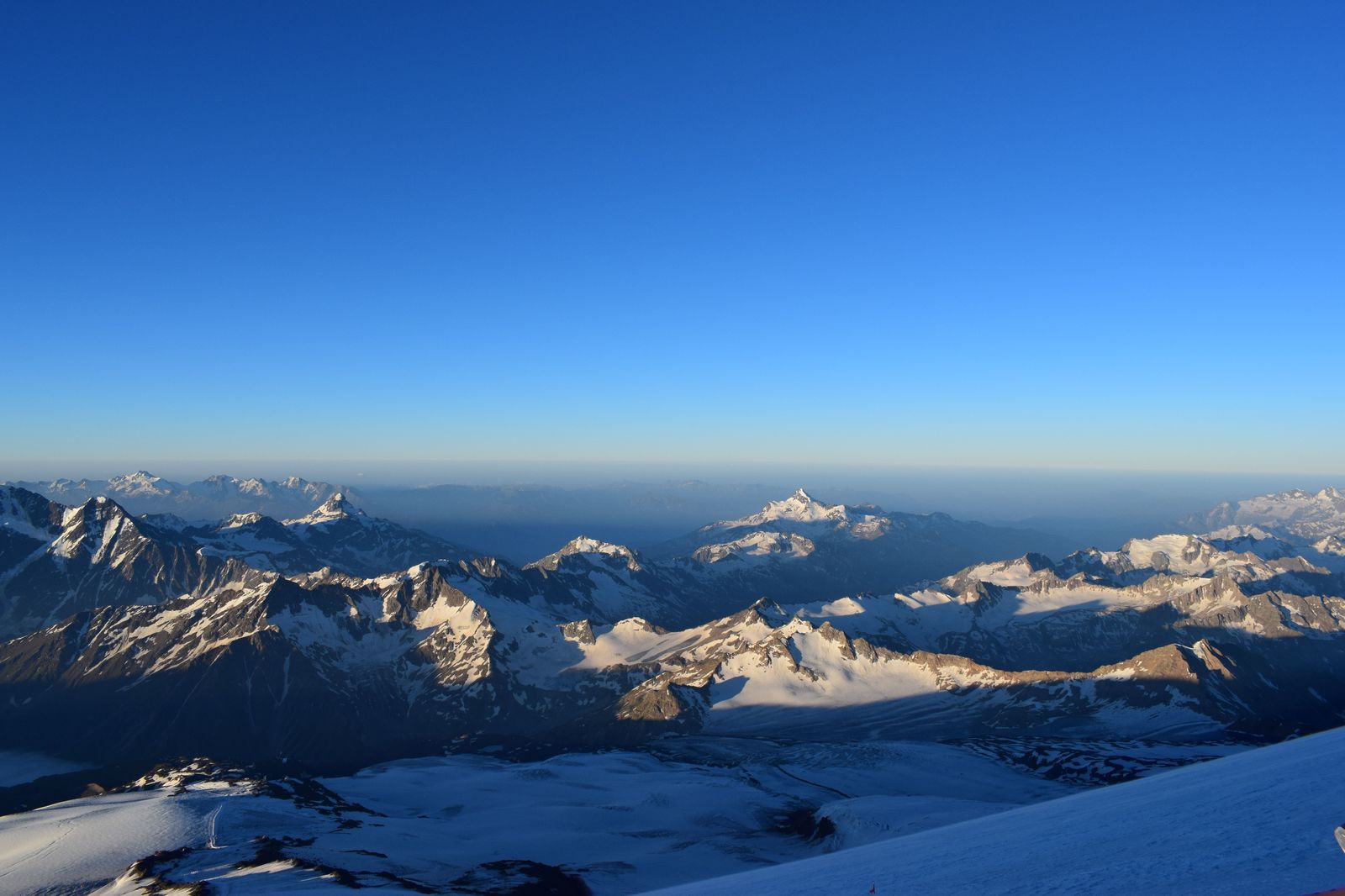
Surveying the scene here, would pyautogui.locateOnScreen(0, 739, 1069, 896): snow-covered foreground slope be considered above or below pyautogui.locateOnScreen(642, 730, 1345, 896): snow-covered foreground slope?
below

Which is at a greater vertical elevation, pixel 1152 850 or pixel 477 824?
pixel 1152 850

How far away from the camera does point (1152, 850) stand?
19141mm

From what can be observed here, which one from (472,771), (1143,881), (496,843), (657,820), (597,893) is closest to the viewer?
(1143,881)

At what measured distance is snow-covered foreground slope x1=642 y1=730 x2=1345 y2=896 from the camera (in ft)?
51.4

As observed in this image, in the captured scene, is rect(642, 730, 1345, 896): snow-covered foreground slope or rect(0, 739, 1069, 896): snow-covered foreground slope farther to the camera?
rect(0, 739, 1069, 896): snow-covered foreground slope

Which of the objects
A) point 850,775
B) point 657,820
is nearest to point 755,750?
point 850,775

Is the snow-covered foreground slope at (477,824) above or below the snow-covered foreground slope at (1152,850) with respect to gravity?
below

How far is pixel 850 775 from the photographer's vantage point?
148500mm

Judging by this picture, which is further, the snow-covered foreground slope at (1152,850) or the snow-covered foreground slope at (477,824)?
the snow-covered foreground slope at (477,824)

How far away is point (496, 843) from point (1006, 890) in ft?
274

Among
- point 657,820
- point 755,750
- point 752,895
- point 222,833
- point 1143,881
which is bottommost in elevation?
point 755,750

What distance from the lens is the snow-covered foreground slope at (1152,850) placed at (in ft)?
51.4

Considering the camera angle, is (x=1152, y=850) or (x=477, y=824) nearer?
(x=1152, y=850)

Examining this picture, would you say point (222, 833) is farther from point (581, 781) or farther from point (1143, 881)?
point (1143, 881)
